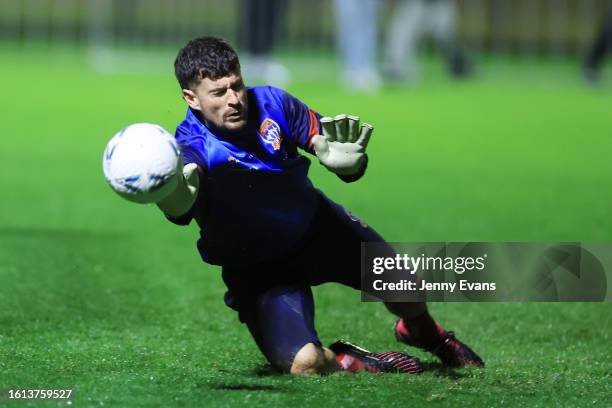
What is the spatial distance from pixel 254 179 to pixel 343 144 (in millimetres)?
454

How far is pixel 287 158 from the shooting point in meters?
5.37

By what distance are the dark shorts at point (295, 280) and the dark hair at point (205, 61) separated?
2.60ft

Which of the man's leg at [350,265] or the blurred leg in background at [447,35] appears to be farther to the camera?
the blurred leg in background at [447,35]

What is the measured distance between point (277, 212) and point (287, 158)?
0.23 metres

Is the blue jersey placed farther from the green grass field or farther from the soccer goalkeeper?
the green grass field

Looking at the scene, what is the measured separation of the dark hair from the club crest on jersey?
0.83 ft

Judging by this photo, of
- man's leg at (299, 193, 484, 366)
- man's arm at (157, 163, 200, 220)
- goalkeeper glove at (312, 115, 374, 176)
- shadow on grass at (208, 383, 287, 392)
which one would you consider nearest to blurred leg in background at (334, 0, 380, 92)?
man's leg at (299, 193, 484, 366)

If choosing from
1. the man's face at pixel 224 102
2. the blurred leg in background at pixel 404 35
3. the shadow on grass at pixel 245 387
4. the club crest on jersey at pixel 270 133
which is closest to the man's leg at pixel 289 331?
the shadow on grass at pixel 245 387

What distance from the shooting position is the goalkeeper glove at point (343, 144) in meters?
4.96

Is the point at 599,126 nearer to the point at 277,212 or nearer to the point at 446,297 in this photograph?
the point at 446,297

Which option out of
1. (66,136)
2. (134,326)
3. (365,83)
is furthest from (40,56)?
(134,326)

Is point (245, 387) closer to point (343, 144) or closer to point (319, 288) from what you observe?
point (343, 144)

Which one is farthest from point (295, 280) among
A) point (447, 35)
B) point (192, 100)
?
point (447, 35)

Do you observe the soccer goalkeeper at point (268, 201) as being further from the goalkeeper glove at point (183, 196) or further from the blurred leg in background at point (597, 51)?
the blurred leg in background at point (597, 51)
